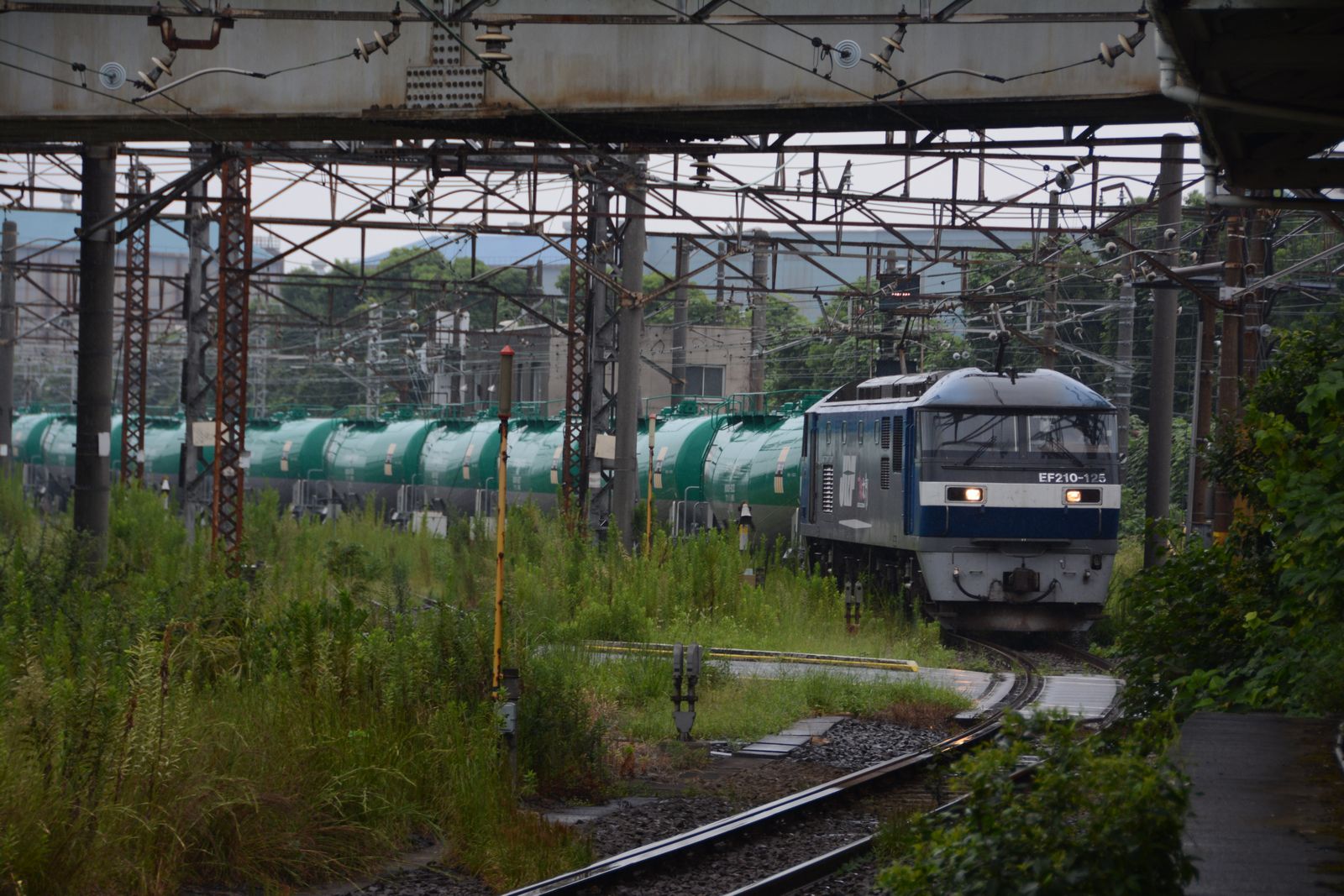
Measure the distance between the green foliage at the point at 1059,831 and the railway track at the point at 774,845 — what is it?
327 cm

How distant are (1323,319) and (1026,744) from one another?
781 centimetres

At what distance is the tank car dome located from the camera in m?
19.9

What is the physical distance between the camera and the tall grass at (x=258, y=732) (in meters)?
8.34

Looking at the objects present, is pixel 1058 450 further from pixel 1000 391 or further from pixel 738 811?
pixel 738 811

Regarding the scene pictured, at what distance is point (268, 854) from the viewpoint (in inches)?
A: 354

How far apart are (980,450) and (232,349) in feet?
33.1

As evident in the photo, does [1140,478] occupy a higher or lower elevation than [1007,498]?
lower

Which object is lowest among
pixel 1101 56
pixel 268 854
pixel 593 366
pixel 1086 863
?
pixel 268 854

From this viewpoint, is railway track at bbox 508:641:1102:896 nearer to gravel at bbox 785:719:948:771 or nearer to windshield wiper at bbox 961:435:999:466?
gravel at bbox 785:719:948:771

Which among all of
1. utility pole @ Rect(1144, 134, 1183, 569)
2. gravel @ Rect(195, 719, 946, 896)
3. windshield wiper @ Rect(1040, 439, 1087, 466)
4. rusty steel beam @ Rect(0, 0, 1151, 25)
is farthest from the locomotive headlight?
rusty steel beam @ Rect(0, 0, 1151, 25)

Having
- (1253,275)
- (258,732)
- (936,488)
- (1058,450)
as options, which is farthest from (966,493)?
(258,732)

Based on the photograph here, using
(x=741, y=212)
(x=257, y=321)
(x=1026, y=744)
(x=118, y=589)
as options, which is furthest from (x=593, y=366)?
(x=1026, y=744)

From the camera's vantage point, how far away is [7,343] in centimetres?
4009

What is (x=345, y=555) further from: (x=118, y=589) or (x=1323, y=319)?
(x=1323, y=319)
